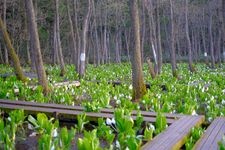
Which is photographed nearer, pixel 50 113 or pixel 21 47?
pixel 50 113

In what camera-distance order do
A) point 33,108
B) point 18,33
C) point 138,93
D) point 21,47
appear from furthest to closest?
point 21,47, point 18,33, point 138,93, point 33,108

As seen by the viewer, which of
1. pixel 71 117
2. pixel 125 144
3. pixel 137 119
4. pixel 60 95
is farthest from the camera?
pixel 60 95

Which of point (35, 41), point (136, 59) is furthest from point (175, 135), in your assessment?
point (35, 41)

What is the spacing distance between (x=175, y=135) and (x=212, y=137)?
0.53 metres

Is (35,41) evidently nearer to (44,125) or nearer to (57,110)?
(57,110)

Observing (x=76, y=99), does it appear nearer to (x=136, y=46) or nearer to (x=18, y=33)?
(x=136, y=46)

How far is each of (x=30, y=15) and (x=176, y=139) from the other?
7.22m

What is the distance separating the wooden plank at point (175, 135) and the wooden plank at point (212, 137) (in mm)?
288

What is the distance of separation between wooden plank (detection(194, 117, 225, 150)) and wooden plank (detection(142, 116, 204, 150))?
288mm

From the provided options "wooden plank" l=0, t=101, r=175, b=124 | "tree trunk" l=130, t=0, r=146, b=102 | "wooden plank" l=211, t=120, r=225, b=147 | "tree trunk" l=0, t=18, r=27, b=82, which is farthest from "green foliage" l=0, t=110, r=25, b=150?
"tree trunk" l=0, t=18, r=27, b=82

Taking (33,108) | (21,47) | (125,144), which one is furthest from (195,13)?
(125,144)

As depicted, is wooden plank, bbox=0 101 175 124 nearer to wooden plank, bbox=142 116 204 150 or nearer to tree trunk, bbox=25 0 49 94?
wooden plank, bbox=142 116 204 150

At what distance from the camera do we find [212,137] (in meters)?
5.62

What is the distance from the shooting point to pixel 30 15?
1131 cm
